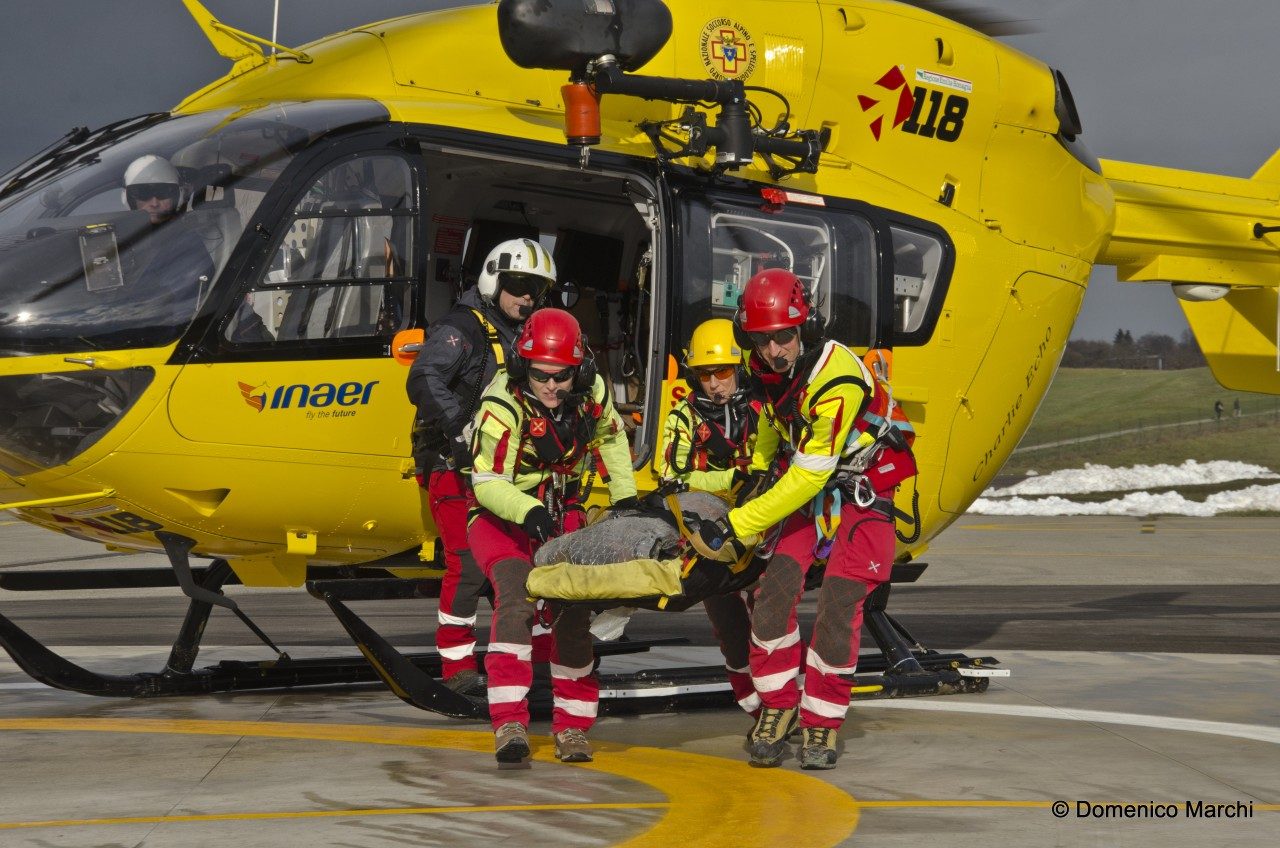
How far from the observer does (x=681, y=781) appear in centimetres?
572

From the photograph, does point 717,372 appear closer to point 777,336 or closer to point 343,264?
point 777,336

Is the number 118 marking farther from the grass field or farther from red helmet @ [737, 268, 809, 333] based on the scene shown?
the grass field

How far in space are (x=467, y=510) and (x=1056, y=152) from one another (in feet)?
14.7

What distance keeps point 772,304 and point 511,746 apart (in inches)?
80.7

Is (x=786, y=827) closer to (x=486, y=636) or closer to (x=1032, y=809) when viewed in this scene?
(x=1032, y=809)

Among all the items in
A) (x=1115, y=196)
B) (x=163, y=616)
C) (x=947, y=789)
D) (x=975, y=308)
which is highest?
(x=1115, y=196)

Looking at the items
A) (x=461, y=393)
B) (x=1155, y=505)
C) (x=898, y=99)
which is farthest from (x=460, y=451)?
(x=1155, y=505)

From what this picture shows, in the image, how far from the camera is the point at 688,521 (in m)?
6.09

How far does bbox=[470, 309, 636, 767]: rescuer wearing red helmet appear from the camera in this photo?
5.94 meters

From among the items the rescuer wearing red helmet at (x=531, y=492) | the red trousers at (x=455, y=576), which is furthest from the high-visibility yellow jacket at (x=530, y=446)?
the red trousers at (x=455, y=576)

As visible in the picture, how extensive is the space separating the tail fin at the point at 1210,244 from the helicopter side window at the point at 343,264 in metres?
5.29

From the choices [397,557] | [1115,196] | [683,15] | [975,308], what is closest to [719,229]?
[683,15]

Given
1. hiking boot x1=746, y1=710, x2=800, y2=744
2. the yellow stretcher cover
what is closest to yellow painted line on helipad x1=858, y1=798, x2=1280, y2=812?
hiking boot x1=746, y1=710, x2=800, y2=744

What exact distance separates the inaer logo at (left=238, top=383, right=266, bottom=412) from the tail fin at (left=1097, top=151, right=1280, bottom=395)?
19.6 feet
